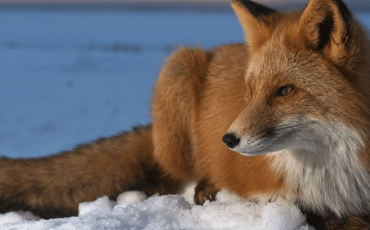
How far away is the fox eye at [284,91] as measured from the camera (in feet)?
8.00

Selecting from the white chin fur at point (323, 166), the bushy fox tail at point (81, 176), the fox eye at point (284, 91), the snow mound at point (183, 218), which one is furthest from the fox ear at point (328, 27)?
the bushy fox tail at point (81, 176)

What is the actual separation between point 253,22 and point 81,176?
194cm

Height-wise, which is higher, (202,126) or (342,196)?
(202,126)

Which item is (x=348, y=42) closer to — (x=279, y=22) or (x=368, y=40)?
(x=368, y=40)

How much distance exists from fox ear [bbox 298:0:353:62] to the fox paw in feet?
4.83

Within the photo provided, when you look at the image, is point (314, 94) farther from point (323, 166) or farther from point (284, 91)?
point (323, 166)

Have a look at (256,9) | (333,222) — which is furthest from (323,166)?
(256,9)

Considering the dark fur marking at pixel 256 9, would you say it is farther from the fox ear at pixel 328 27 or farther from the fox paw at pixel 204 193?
the fox paw at pixel 204 193

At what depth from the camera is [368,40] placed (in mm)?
2688

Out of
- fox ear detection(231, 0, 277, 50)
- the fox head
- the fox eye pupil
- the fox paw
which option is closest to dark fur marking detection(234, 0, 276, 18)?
fox ear detection(231, 0, 277, 50)

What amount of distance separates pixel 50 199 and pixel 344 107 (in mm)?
2429

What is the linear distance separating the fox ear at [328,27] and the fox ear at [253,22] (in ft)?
1.13

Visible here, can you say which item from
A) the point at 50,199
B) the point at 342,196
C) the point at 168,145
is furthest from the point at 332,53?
the point at 50,199

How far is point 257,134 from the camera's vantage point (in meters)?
2.33
